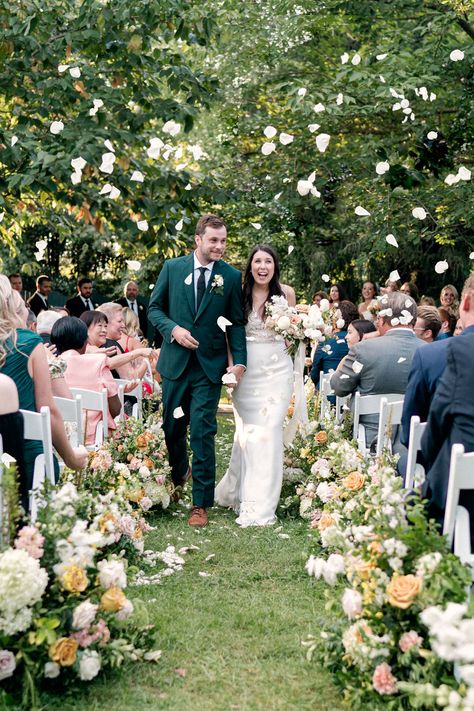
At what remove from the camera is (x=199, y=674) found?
3.61m

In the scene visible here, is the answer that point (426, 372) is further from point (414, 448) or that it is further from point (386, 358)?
point (386, 358)

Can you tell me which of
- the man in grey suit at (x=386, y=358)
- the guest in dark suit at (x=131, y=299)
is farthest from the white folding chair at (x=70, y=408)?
the guest in dark suit at (x=131, y=299)

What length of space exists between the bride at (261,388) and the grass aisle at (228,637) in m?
0.82

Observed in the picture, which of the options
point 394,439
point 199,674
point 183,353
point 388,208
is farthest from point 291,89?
point 199,674

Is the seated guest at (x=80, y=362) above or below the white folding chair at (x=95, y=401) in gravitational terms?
above

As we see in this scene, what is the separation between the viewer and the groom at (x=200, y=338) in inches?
254

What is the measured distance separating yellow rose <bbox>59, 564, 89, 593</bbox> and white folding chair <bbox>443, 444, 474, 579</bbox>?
1.24 meters

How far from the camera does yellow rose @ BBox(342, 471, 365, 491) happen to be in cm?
494

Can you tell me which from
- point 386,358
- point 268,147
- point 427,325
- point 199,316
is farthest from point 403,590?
point 268,147

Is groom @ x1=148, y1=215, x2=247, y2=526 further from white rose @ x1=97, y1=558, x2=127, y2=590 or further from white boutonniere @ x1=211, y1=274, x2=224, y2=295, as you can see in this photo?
white rose @ x1=97, y1=558, x2=127, y2=590

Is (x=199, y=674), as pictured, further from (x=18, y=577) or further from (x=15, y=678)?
(x=18, y=577)

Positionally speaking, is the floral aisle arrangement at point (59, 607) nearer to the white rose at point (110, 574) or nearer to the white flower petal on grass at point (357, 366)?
the white rose at point (110, 574)

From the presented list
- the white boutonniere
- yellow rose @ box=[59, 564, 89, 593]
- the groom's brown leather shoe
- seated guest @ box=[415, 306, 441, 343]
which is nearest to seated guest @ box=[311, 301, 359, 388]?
seated guest @ box=[415, 306, 441, 343]

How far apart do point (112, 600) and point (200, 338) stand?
10.8ft
